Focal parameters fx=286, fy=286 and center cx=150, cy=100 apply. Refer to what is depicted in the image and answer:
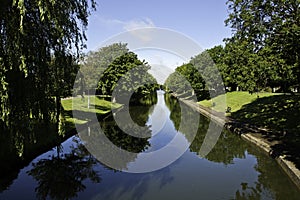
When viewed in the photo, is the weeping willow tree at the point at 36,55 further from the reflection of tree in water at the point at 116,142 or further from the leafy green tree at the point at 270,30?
the leafy green tree at the point at 270,30

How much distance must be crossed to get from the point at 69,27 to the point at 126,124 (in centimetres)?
2301

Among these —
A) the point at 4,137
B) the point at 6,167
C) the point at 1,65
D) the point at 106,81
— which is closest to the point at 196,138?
the point at 6,167

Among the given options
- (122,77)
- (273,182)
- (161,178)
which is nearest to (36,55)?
(161,178)

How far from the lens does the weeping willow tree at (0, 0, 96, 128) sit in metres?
9.16

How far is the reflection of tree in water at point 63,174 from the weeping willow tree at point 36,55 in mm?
3205

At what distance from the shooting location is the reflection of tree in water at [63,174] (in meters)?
12.2

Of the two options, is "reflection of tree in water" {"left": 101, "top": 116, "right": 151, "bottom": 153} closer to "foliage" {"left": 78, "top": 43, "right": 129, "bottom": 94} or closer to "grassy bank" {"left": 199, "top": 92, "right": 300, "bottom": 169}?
"grassy bank" {"left": 199, "top": 92, "right": 300, "bottom": 169}

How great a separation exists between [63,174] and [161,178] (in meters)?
4.98

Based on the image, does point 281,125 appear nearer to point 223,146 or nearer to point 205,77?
point 223,146

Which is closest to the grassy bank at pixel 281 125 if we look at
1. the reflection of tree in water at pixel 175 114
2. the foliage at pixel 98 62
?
the reflection of tree in water at pixel 175 114

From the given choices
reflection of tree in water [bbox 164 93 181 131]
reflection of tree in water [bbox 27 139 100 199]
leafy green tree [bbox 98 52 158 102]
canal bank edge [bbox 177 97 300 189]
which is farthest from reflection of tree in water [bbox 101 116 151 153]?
leafy green tree [bbox 98 52 158 102]

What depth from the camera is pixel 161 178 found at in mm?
14188

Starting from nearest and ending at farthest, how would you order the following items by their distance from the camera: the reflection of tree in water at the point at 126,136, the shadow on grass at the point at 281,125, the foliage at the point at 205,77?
the shadow on grass at the point at 281,125 → the reflection of tree in water at the point at 126,136 → the foliage at the point at 205,77

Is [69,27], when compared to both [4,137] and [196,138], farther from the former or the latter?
[196,138]
